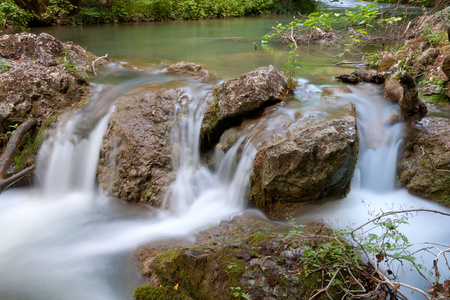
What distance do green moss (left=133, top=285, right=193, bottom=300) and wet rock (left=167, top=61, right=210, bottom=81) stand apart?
17.9ft

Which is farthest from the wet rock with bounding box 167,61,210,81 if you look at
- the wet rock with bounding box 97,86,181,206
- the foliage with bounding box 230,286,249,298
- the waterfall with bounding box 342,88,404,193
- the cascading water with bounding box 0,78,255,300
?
the foliage with bounding box 230,286,249,298

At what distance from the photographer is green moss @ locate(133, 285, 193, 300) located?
2.63m

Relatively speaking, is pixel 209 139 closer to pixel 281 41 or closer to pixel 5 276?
pixel 5 276

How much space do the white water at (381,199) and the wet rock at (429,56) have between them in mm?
1505

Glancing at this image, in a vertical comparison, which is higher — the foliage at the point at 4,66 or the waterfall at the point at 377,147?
the foliage at the point at 4,66

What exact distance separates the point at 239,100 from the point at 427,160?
2978 mm

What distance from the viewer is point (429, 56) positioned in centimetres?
589

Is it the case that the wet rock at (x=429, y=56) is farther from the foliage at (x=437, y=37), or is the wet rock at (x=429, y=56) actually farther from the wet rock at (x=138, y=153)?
the wet rock at (x=138, y=153)

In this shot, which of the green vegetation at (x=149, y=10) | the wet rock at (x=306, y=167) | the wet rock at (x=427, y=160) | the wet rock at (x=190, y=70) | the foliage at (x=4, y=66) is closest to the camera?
the wet rock at (x=306, y=167)

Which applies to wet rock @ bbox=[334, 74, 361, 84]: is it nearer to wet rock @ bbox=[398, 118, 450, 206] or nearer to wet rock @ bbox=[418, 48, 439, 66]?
wet rock @ bbox=[418, 48, 439, 66]

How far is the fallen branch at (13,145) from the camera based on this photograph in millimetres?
5025

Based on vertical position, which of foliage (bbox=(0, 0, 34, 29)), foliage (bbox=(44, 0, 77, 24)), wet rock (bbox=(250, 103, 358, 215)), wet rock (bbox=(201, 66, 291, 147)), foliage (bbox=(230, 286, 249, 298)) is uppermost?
foliage (bbox=(44, 0, 77, 24))

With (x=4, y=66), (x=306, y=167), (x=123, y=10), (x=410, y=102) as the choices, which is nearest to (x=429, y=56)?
(x=410, y=102)

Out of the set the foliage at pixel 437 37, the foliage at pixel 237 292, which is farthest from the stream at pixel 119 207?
the foliage at pixel 437 37
